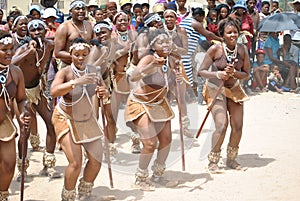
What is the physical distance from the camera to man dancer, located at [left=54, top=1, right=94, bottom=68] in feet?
20.5

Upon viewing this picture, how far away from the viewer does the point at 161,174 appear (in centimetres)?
563

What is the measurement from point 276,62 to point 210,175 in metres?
6.11

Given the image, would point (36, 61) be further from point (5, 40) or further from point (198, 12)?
point (198, 12)

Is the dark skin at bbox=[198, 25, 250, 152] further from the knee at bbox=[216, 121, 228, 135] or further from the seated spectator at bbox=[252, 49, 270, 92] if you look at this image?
the seated spectator at bbox=[252, 49, 270, 92]

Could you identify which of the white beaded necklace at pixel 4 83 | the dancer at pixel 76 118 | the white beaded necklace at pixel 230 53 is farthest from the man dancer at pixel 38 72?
the white beaded necklace at pixel 230 53

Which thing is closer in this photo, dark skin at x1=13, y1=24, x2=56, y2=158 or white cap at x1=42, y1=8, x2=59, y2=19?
dark skin at x1=13, y1=24, x2=56, y2=158

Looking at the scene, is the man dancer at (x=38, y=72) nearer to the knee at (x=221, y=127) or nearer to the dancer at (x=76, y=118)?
the dancer at (x=76, y=118)

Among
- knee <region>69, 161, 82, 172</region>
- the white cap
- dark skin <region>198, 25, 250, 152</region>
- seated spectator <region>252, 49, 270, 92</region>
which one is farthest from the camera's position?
seated spectator <region>252, 49, 270, 92</region>

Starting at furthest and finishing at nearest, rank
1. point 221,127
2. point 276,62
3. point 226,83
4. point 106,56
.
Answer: point 276,62, point 106,56, point 226,83, point 221,127

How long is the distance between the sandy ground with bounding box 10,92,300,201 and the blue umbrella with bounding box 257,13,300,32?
3510 mm

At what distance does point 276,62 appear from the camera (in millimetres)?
11328

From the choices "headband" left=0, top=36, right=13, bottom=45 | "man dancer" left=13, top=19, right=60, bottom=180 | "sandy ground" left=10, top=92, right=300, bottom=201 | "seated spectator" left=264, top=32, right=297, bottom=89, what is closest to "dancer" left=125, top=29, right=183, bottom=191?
"sandy ground" left=10, top=92, right=300, bottom=201

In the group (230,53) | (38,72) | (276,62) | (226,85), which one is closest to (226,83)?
(226,85)

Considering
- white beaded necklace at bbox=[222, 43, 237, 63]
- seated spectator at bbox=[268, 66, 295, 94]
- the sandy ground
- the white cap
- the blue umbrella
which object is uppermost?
the white cap
